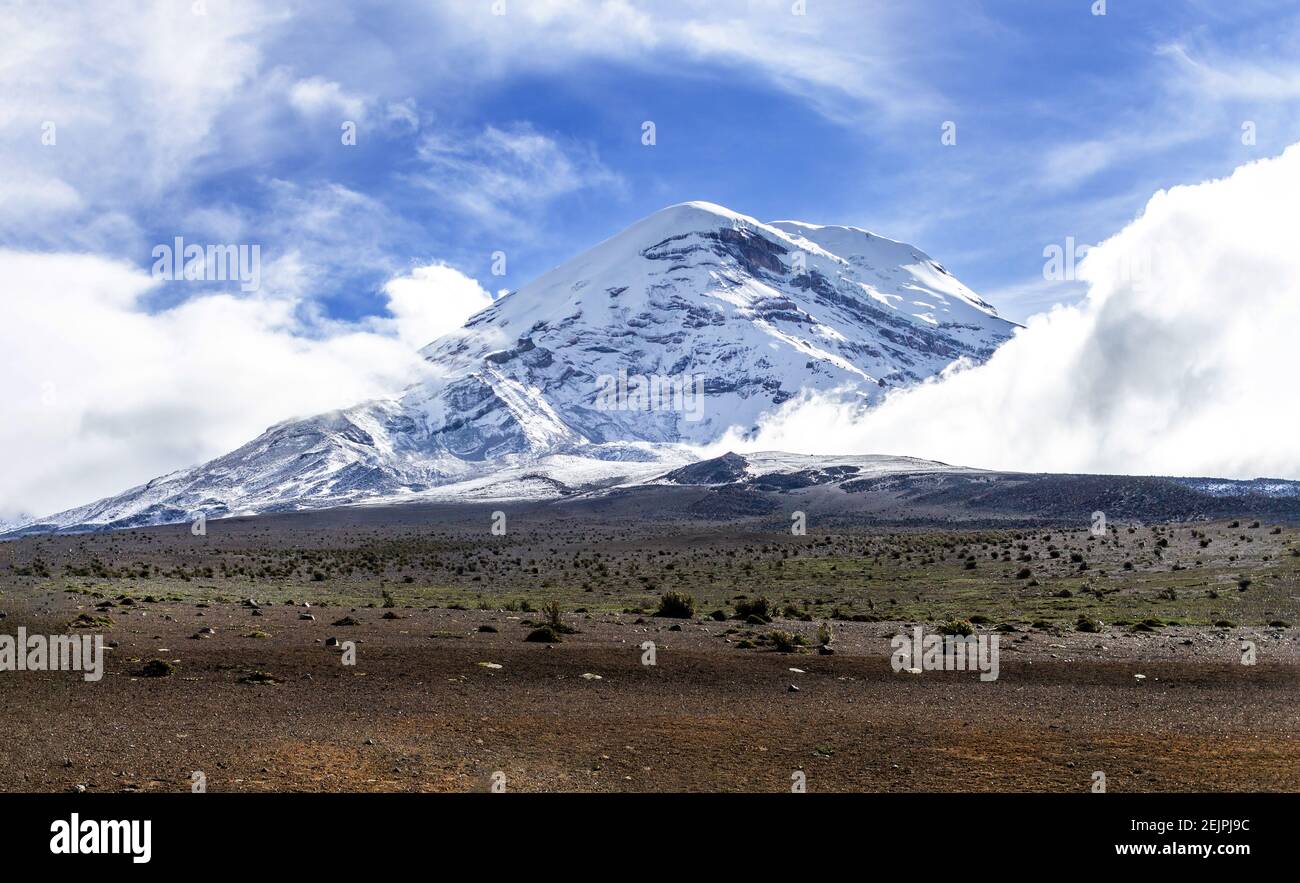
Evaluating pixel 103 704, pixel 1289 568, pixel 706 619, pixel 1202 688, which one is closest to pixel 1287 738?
pixel 1202 688

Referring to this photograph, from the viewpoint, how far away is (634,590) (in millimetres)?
39781

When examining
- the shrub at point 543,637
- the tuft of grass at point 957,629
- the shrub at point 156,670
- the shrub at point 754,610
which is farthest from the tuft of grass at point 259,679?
the shrub at point 754,610

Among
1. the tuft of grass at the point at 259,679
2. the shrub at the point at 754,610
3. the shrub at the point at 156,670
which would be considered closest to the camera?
the tuft of grass at the point at 259,679

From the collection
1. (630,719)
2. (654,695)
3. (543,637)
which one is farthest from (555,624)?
(630,719)

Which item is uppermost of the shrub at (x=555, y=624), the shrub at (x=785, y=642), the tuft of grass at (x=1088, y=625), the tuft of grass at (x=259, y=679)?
the tuft of grass at (x=259, y=679)

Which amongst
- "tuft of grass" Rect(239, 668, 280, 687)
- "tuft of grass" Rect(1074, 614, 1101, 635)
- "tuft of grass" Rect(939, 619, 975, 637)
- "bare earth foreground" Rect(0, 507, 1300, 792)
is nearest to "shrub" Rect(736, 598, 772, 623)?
"bare earth foreground" Rect(0, 507, 1300, 792)

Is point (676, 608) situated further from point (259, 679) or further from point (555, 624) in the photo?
point (259, 679)

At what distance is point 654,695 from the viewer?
1497 cm

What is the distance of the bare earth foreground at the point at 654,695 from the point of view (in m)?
10.0

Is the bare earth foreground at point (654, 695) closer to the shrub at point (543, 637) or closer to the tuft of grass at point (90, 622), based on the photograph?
the tuft of grass at point (90, 622)
